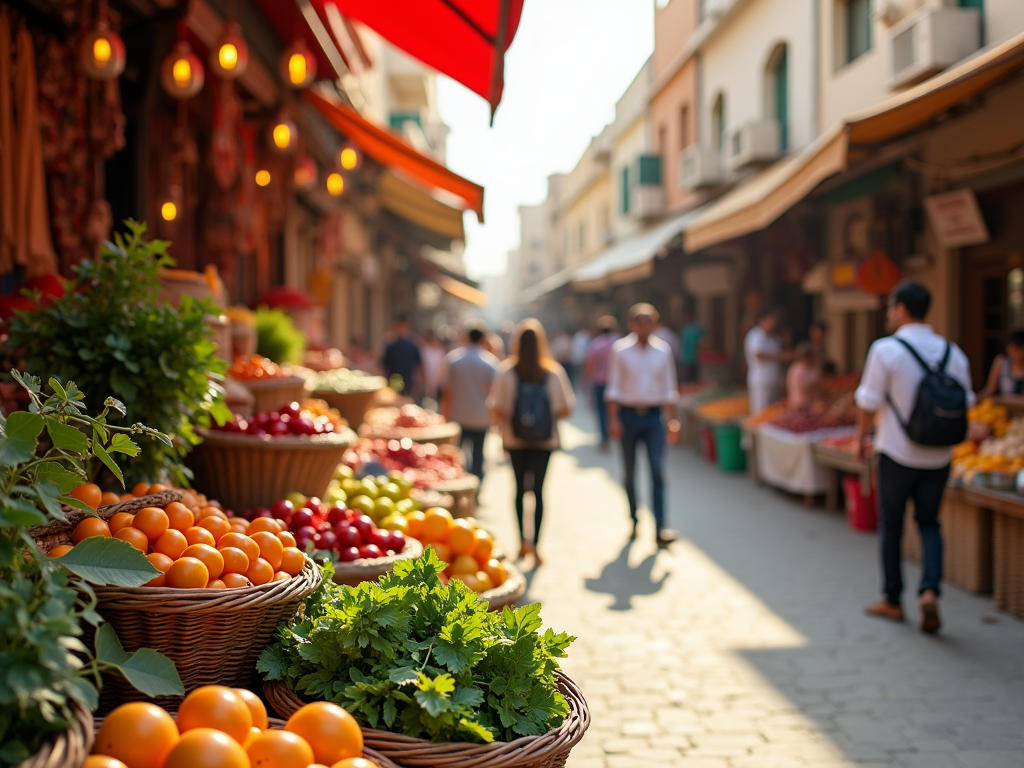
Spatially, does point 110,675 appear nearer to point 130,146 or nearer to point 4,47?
point 4,47

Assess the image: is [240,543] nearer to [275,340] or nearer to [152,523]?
[152,523]

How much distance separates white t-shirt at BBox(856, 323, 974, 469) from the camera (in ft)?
18.9

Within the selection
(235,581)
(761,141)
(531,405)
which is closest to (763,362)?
(761,141)

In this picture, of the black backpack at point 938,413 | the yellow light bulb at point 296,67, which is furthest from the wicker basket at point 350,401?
the black backpack at point 938,413

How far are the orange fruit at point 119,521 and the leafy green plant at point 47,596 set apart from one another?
0.37m

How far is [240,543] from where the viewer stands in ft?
9.01

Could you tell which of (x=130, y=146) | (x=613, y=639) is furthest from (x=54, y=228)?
(x=613, y=639)

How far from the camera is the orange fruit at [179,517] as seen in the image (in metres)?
2.80

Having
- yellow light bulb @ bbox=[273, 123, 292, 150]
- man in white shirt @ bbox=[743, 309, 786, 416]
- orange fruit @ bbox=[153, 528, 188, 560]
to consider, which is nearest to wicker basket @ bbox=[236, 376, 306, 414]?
orange fruit @ bbox=[153, 528, 188, 560]

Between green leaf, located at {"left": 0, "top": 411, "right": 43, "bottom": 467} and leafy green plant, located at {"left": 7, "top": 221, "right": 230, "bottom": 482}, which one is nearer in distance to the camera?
green leaf, located at {"left": 0, "top": 411, "right": 43, "bottom": 467}

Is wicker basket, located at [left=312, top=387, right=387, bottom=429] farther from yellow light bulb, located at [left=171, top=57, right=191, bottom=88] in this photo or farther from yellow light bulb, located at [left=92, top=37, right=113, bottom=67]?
yellow light bulb, located at [left=92, top=37, right=113, bottom=67]

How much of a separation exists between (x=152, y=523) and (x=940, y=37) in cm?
879

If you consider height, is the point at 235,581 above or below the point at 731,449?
above

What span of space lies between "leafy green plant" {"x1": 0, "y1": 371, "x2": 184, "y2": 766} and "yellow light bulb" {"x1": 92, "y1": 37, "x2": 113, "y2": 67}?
12.9 feet
